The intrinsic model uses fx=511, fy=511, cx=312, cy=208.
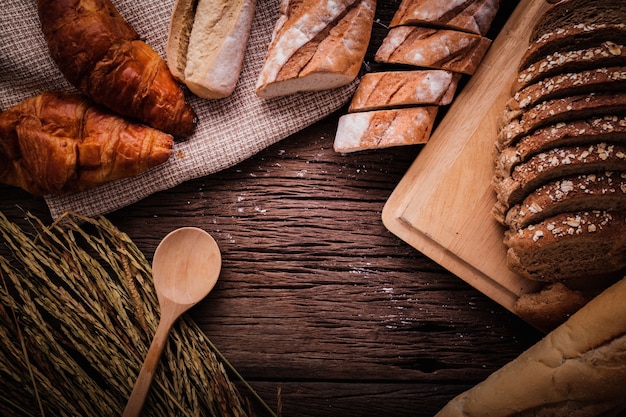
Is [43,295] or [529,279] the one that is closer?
[529,279]

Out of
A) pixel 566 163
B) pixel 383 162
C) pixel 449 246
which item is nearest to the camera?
pixel 566 163

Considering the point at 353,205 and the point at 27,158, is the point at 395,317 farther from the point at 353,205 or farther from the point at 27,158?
the point at 27,158

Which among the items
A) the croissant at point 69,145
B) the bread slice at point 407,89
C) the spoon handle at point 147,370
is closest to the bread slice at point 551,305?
the bread slice at point 407,89

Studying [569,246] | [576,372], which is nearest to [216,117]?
[569,246]

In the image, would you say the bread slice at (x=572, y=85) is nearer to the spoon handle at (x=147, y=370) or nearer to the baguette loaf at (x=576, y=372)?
the baguette loaf at (x=576, y=372)

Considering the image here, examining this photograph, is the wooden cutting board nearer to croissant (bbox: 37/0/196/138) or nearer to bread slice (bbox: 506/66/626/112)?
bread slice (bbox: 506/66/626/112)

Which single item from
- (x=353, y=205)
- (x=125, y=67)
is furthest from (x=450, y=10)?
(x=125, y=67)

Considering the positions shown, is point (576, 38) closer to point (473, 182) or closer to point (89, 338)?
point (473, 182)
